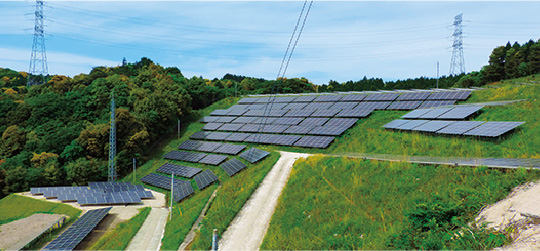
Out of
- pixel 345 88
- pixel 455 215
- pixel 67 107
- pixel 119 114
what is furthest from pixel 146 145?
pixel 345 88

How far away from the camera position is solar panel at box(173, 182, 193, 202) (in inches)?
1247

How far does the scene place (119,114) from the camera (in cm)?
4775

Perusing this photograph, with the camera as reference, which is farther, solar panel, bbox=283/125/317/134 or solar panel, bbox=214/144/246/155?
solar panel, bbox=283/125/317/134

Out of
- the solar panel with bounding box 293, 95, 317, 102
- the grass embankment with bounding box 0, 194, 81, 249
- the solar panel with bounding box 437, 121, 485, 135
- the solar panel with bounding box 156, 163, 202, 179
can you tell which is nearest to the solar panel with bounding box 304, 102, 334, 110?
the solar panel with bounding box 293, 95, 317, 102

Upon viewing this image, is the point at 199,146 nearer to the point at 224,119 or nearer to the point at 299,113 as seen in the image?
the point at 224,119

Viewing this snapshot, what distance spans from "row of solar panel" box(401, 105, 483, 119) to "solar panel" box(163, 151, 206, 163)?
84.1 ft

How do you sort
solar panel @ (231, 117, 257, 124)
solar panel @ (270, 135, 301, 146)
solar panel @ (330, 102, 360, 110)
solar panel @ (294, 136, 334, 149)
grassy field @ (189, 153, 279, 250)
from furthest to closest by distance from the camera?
solar panel @ (231, 117, 257, 124)
solar panel @ (330, 102, 360, 110)
solar panel @ (270, 135, 301, 146)
solar panel @ (294, 136, 334, 149)
grassy field @ (189, 153, 279, 250)

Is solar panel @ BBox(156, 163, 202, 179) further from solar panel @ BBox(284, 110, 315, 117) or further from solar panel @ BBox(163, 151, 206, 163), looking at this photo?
solar panel @ BBox(284, 110, 315, 117)

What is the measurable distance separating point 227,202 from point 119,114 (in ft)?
104

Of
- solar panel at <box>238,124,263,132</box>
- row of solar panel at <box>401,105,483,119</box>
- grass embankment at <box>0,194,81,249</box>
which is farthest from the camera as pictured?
solar panel at <box>238,124,263,132</box>

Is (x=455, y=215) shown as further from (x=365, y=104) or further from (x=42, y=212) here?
(x=42, y=212)

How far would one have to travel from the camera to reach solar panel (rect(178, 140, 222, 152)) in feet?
144

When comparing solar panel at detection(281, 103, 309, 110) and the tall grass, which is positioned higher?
solar panel at detection(281, 103, 309, 110)

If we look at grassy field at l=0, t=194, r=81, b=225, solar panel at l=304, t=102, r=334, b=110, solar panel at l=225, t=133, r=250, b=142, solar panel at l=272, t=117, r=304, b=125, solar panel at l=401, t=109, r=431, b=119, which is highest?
solar panel at l=304, t=102, r=334, b=110
